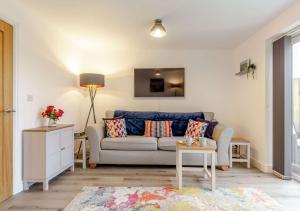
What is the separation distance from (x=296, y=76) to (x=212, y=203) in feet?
7.46

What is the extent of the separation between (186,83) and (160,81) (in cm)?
59

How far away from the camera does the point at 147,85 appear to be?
455cm

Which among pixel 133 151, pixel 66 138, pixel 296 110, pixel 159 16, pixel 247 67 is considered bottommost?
pixel 133 151

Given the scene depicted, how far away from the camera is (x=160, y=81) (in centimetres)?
453

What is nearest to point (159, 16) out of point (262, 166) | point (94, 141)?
point (94, 141)

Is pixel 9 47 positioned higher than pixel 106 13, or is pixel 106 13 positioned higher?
pixel 106 13

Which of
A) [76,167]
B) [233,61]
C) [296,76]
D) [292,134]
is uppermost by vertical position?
[233,61]

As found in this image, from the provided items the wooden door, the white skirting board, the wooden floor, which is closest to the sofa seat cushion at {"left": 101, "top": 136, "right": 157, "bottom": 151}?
the wooden floor

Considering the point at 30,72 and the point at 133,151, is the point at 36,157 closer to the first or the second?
the point at 30,72

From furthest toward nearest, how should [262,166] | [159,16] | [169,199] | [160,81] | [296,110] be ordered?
[160,81], [262,166], [296,110], [159,16], [169,199]

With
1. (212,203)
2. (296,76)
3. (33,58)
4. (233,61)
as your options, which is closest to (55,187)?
(33,58)

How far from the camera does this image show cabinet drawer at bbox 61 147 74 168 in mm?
3012

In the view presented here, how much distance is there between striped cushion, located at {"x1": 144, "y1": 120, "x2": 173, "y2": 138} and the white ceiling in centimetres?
161

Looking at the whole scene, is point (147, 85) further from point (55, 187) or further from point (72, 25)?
point (55, 187)
